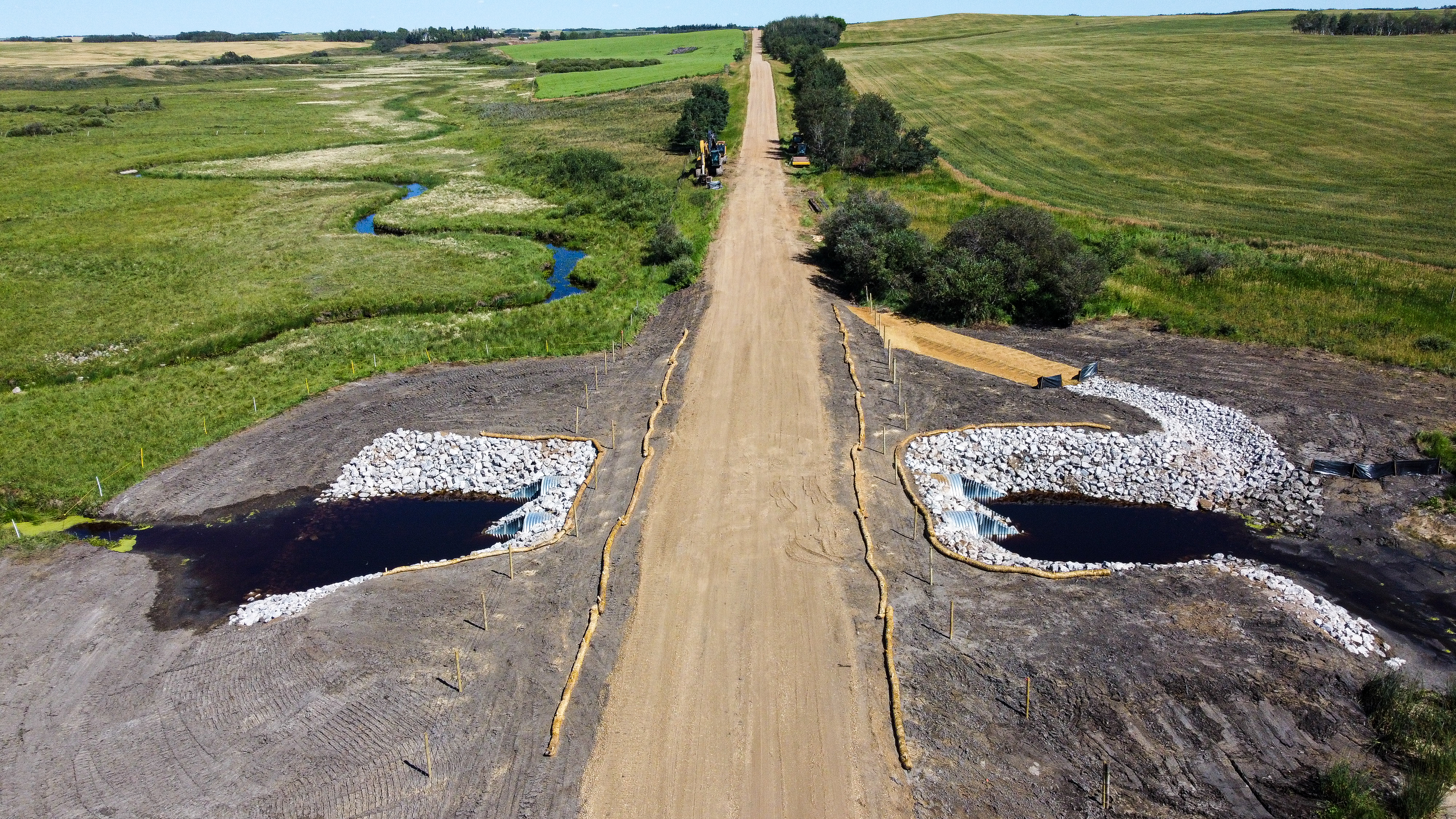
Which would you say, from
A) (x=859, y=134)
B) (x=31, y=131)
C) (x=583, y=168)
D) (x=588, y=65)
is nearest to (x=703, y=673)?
(x=859, y=134)

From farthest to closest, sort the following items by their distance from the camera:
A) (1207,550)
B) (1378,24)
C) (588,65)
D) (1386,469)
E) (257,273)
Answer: (588,65), (1378,24), (257,273), (1386,469), (1207,550)

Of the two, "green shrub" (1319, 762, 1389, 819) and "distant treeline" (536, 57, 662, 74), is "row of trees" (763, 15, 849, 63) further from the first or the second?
"green shrub" (1319, 762, 1389, 819)

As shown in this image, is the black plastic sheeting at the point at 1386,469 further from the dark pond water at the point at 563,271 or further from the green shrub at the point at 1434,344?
the dark pond water at the point at 563,271

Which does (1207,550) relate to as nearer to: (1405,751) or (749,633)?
(1405,751)

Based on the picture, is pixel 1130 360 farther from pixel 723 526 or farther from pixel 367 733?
pixel 367 733

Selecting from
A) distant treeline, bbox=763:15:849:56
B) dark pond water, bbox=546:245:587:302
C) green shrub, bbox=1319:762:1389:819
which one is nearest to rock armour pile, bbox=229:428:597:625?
dark pond water, bbox=546:245:587:302

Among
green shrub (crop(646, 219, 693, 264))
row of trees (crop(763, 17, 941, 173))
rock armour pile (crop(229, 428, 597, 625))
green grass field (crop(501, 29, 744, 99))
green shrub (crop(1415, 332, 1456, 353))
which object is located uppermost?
green grass field (crop(501, 29, 744, 99))

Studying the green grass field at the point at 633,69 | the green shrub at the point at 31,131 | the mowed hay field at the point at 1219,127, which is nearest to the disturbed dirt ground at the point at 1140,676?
the mowed hay field at the point at 1219,127
